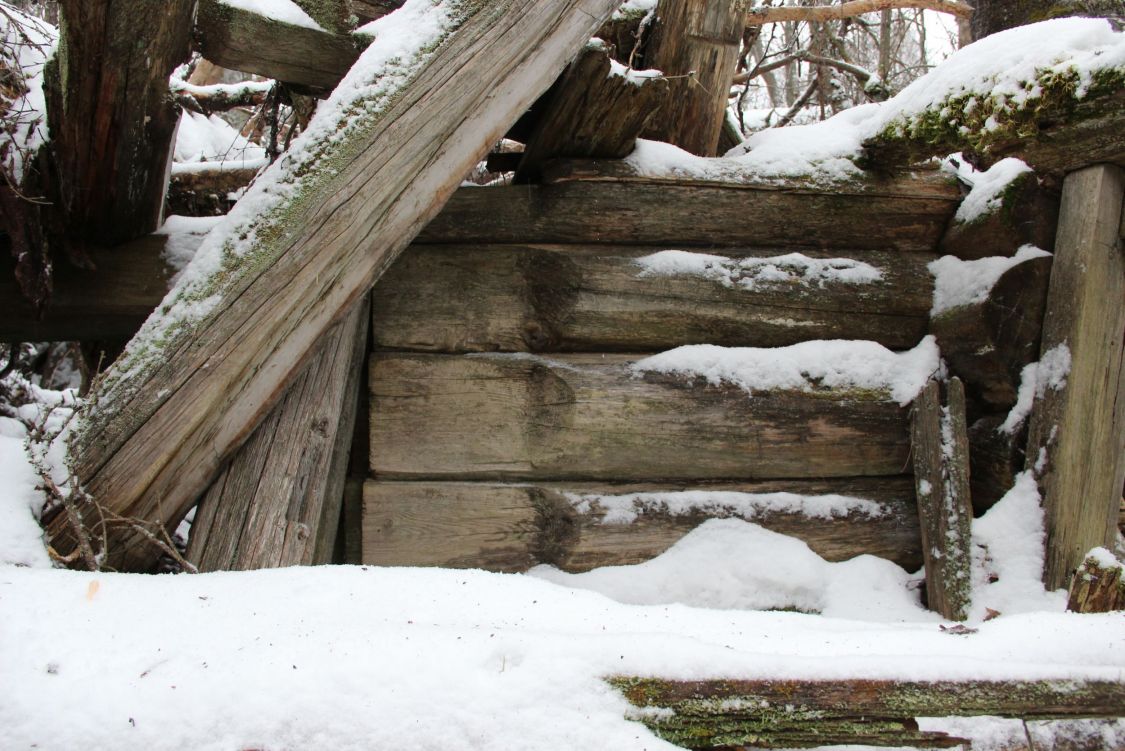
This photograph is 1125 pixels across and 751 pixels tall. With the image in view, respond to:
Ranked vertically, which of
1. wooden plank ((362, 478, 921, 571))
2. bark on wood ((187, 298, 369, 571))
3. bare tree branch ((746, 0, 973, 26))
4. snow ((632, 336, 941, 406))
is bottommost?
wooden plank ((362, 478, 921, 571))

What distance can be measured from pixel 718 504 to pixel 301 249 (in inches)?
67.2

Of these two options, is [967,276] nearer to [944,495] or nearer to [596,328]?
[944,495]

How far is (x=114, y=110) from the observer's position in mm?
2574

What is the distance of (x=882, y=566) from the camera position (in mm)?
3170

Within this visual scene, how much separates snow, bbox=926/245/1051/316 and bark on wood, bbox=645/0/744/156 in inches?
43.1

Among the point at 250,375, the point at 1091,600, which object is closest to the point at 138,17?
the point at 250,375

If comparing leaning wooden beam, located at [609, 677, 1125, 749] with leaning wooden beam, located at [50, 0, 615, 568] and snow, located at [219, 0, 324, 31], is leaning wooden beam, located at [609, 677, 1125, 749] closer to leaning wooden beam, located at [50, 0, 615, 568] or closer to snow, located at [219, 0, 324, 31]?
leaning wooden beam, located at [50, 0, 615, 568]

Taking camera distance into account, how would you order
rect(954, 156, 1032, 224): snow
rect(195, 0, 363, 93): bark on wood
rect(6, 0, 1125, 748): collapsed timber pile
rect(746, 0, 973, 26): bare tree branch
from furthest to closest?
rect(746, 0, 973, 26): bare tree branch → rect(954, 156, 1032, 224): snow → rect(195, 0, 363, 93): bark on wood → rect(6, 0, 1125, 748): collapsed timber pile

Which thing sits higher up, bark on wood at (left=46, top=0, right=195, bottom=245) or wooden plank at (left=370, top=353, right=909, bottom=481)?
bark on wood at (left=46, top=0, right=195, bottom=245)

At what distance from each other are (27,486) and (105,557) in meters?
0.34

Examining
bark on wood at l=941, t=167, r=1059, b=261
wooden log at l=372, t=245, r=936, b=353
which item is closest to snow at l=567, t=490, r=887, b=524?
wooden log at l=372, t=245, r=936, b=353

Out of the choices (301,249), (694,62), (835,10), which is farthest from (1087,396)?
(835,10)

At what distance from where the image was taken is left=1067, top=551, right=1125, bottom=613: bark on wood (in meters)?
1.96

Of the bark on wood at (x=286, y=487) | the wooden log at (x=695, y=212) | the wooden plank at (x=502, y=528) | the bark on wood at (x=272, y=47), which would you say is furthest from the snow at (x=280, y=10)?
the wooden plank at (x=502, y=528)
